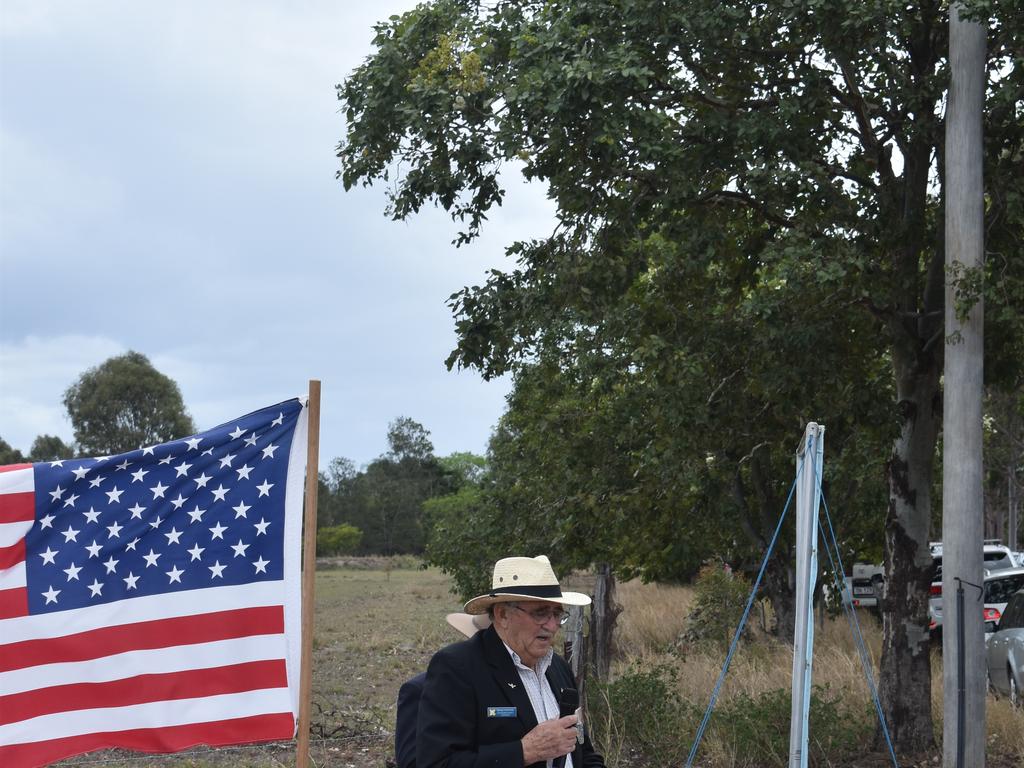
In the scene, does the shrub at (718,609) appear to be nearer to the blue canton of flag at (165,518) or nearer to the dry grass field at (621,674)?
the dry grass field at (621,674)

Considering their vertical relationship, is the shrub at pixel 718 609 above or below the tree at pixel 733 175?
below

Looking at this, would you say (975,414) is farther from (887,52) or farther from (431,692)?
(431,692)

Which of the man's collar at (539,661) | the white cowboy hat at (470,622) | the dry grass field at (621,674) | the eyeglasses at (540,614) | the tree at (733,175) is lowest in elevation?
the dry grass field at (621,674)

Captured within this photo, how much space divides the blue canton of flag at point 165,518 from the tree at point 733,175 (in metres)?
4.69

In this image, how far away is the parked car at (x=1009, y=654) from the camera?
48.4 feet

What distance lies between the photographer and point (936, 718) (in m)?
13.2

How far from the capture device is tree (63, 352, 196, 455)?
269 feet

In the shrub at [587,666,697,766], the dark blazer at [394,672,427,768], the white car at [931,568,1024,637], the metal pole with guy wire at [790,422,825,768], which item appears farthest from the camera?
the white car at [931,568,1024,637]

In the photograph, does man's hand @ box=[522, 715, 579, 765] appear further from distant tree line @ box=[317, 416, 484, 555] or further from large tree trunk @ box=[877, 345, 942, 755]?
distant tree line @ box=[317, 416, 484, 555]

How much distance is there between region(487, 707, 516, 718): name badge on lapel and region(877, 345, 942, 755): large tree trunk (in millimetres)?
8430

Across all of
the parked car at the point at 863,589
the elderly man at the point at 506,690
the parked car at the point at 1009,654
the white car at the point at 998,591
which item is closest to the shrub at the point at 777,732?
the parked car at the point at 1009,654

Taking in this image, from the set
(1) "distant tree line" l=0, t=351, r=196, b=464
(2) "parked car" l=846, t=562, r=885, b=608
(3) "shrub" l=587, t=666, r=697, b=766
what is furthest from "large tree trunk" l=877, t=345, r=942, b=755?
(1) "distant tree line" l=0, t=351, r=196, b=464

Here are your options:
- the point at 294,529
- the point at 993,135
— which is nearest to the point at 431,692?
the point at 294,529

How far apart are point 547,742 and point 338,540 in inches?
3844
